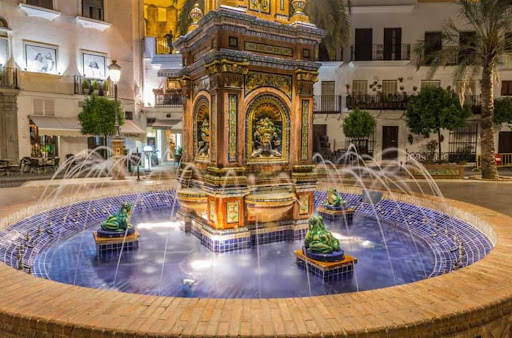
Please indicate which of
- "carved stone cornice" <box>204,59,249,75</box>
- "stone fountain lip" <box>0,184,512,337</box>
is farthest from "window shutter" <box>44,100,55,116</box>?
"stone fountain lip" <box>0,184,512,337</box>

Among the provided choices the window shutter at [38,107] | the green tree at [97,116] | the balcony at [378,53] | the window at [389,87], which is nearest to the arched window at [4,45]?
the window shutter at [38,107]

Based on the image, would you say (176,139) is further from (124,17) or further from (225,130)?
(225,130)

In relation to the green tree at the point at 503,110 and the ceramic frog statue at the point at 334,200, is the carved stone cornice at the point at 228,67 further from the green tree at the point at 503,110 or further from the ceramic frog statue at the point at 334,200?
the green tree at the point at 503,110

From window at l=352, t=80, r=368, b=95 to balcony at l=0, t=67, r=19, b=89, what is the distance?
71.7 ft

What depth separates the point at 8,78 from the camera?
70.9 feet

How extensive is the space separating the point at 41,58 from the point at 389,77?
76.3 ft

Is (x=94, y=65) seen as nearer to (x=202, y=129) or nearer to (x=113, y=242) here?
(x=202, y=129)

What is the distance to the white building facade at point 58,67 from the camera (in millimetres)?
21844

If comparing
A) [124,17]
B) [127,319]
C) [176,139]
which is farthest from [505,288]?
[176,139]

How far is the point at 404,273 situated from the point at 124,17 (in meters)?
26.5

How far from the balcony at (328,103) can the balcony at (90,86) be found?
1453cm

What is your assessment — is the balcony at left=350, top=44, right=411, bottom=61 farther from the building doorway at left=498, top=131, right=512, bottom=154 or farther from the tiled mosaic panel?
the tiled mosaic panel

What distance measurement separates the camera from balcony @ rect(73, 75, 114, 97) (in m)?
24.3

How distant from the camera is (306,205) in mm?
8023
